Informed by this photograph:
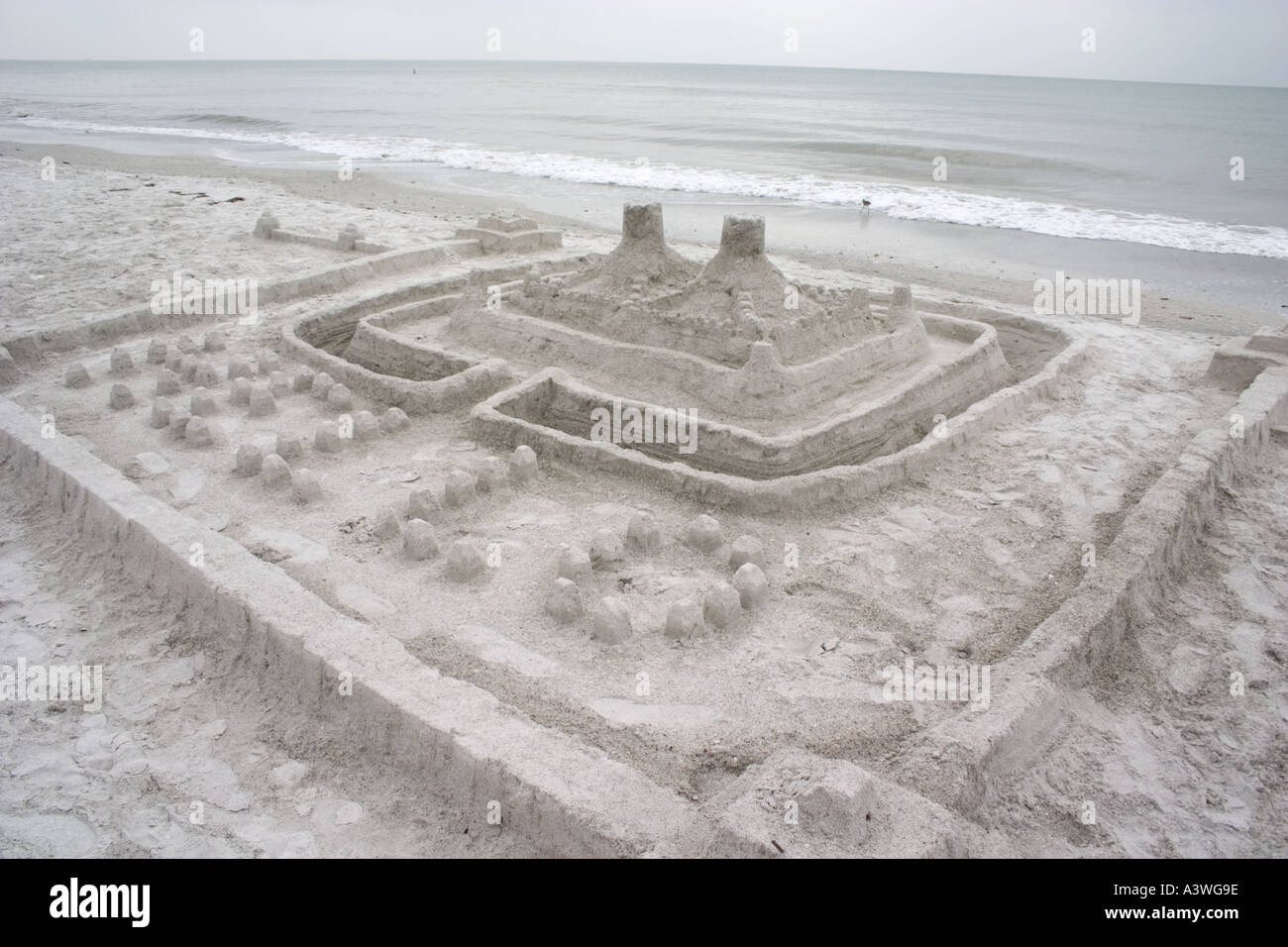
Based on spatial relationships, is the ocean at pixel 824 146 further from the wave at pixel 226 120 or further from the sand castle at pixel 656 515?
the sand castle at pixel 656 515

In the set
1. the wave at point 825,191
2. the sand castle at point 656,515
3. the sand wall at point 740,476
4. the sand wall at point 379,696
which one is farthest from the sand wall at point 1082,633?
the wave at point 825,191

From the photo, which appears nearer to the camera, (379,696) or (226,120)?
(379,696)

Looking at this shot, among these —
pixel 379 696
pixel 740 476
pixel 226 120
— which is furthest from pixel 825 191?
pixel 226 120

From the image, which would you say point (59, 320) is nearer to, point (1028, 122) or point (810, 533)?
point (810, 533)

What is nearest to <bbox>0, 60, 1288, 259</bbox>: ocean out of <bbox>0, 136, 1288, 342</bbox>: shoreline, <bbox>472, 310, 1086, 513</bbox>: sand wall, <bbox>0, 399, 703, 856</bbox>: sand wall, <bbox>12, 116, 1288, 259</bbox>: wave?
<bbox>12, 116, 1288, 259</bbox>: wave

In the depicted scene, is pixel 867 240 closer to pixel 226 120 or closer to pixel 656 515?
pixel 656 515
